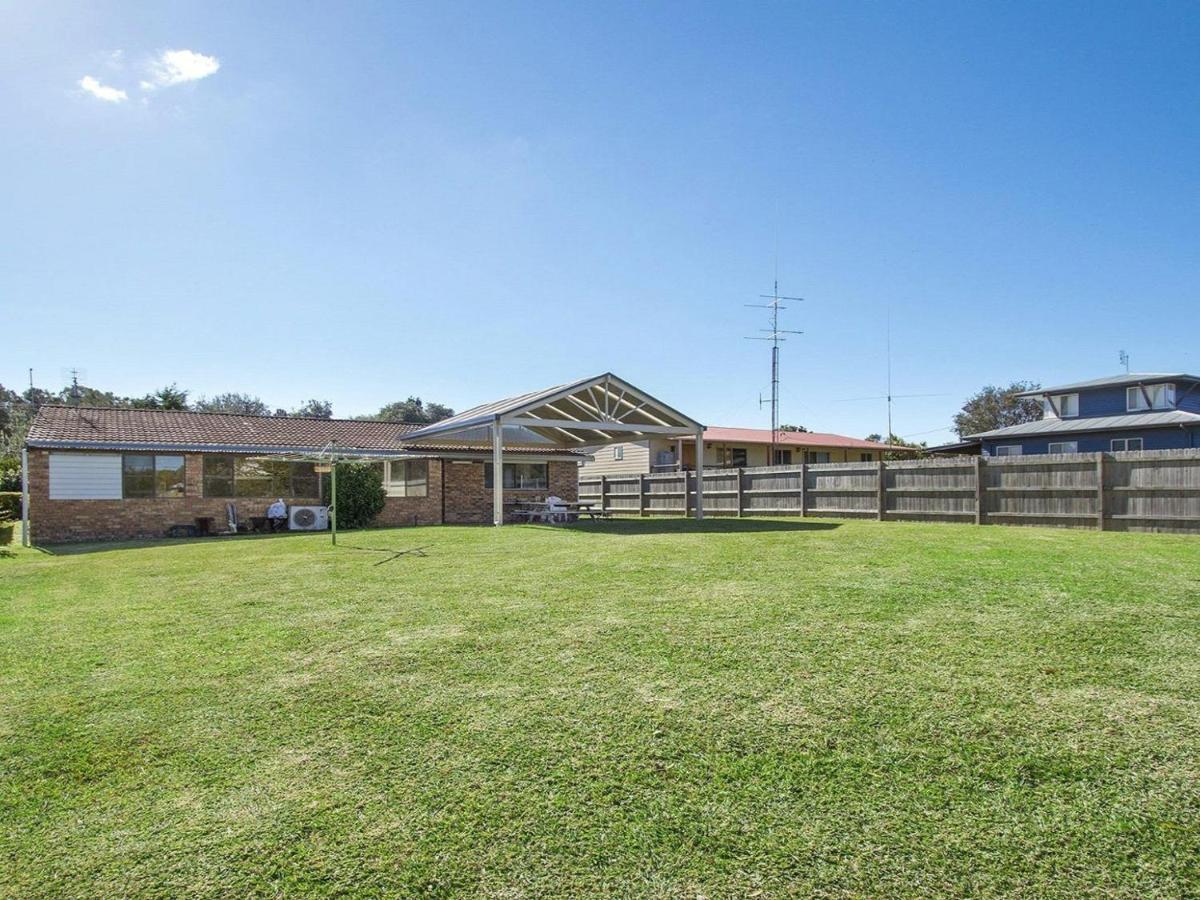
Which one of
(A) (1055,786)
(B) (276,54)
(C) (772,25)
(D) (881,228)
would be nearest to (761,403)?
(D) (881,228)

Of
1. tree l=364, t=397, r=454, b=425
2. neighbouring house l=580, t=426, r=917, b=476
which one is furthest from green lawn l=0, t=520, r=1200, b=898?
tree l=364, t=397, r=454, b=425

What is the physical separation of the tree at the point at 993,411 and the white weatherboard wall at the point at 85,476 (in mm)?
58126

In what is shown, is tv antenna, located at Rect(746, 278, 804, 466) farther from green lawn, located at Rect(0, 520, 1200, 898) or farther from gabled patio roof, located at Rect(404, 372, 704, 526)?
green lawn, located at Rect(0, 520, 1200, 898)

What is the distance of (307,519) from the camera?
1981cm

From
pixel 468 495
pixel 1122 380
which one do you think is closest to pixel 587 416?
pixel 468 495

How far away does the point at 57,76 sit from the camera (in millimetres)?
11484

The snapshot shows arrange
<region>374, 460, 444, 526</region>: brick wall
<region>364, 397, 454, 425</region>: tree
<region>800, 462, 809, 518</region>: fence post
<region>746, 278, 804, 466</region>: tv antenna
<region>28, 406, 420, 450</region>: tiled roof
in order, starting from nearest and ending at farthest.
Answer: <region>28, 406, 420, 450</region>: tiled roof → <region>800, 462, 809, 518</region>: fence post → <region>374, 460, 444, 526</region>: brick wall → <region>746, 278, 804, 466</region>: tv antenna → <region>364, 397, 454, 425</region>: tree

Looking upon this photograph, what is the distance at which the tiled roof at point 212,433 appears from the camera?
18781mm

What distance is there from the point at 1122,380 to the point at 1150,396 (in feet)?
3.74

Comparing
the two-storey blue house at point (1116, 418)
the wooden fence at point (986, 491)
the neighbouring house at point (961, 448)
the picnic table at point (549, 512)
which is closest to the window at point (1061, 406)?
the two-storey blue house at point (1116, 418)

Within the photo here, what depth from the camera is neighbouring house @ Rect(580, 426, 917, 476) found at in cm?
3572

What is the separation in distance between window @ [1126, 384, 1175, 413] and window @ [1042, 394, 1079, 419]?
208 centimetres

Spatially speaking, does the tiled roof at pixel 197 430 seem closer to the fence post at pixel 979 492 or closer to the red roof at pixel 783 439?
the fence post at pixel 979 492

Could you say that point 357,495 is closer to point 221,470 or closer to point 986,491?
point 221,470
